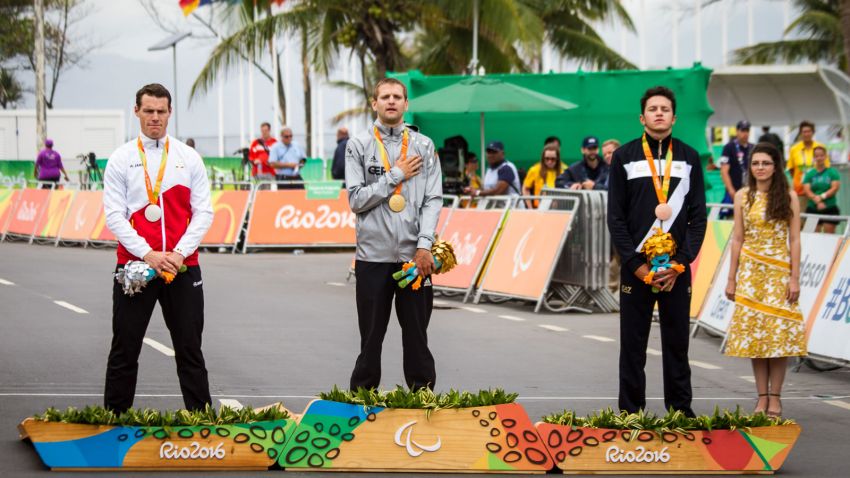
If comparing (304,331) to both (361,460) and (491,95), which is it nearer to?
(361,460)

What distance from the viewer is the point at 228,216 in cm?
2527

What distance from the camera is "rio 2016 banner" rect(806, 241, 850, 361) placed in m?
10.9

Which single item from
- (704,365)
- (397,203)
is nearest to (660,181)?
(397,203)

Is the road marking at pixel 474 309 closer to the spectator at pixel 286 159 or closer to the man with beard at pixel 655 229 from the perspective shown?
the man with beard at pixel 655 229

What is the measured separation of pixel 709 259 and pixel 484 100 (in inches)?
312

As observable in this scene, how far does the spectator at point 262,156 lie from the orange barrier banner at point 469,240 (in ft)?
34.2

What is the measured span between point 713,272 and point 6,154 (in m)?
39.6

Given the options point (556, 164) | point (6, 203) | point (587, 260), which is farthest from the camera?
point (6, 203)

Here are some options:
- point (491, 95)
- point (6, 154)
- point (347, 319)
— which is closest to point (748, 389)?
point (347, 319)

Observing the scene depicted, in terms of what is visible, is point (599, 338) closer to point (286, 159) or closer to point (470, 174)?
point (470, 174)

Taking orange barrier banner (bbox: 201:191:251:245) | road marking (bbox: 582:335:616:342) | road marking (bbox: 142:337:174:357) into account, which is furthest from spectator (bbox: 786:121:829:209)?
road marking (bbox: 142:337:174:357)

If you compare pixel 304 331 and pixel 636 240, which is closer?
pixel 636 240

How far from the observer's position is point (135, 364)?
24.4 ft

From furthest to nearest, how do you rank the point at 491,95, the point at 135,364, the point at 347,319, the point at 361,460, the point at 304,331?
the point at 491,95 < the point at 347,319 < the point at 304,331 < the point at 135,364 < the point at 361,460
